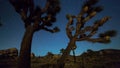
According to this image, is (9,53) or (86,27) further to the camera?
(9,53)

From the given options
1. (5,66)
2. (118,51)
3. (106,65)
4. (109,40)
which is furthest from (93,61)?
(109,40)

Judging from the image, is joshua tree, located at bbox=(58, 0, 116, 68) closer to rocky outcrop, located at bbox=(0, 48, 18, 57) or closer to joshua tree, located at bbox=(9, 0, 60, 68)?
joshua tree, located at bbox=(9, 0, 60, 68)

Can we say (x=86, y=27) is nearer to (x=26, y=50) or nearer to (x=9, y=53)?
(x=26, y=50)

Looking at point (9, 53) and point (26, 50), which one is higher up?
point (9, 53)

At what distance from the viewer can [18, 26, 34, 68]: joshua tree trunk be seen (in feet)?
46.9

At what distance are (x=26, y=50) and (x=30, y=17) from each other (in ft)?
6.43

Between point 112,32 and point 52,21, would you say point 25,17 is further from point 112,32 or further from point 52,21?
point 112,32

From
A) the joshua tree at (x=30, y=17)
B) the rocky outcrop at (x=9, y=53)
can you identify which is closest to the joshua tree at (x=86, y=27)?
the joshua tree at (x=30, y=17)

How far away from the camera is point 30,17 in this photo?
47.7ft

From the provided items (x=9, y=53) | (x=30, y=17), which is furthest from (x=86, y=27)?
(x=9, y=53)

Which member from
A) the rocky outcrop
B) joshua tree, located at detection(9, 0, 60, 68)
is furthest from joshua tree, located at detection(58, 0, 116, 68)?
the rocky outcrop

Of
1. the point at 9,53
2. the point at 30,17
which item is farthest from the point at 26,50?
the point at 9,53

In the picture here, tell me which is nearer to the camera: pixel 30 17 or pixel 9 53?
pixel 30 17

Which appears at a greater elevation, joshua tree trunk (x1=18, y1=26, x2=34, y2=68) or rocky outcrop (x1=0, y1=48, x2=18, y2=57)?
rocky outcrop (x1=0, y1=48, x2=18, y2=57)
